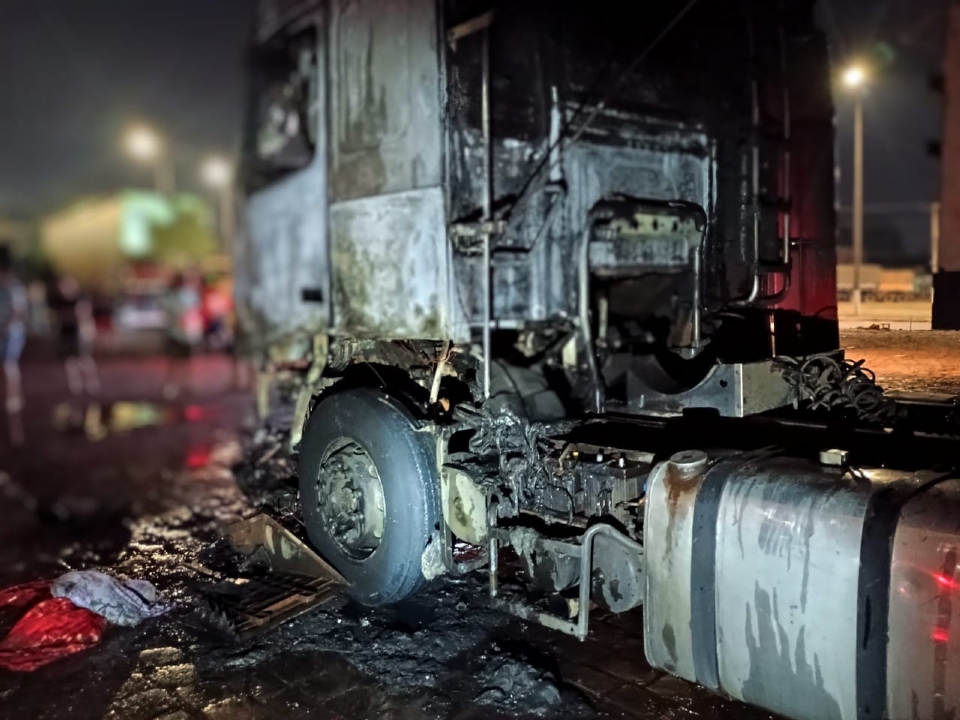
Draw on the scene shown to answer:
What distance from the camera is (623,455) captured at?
12.2ft

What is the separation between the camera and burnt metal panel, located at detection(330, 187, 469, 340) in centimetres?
434

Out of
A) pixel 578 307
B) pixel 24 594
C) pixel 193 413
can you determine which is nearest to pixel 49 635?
pixel 24 594

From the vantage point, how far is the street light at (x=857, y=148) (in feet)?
13.1

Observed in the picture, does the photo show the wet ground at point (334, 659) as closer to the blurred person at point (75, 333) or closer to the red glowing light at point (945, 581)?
the red glowing light at point (945, 581)

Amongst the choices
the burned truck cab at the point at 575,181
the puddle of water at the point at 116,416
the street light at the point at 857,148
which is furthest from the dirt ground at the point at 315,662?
the puddle of water at the point at 116,416

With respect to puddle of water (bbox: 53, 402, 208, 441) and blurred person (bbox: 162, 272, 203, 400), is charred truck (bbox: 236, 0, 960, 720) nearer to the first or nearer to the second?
puddle of water (bbox: 53, 402, 208, 441)

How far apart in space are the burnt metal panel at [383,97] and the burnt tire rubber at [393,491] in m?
1.25

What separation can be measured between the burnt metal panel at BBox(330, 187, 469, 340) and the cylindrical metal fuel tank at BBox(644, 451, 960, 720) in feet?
5.40

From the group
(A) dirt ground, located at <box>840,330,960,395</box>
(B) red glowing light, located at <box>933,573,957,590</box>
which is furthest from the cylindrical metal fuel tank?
(A) dirt ground, located at <box>840,330,960,395</box>

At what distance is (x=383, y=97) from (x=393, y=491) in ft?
7.31

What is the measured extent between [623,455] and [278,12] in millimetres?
4127

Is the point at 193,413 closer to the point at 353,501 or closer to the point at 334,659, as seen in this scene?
the point at 353,501

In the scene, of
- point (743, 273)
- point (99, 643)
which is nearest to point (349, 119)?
point (743, 273)

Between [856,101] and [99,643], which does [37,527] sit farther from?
[856,101]
